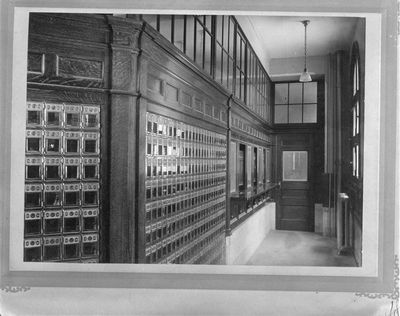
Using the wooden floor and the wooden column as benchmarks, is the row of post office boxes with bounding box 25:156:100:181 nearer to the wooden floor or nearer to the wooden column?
the wooden column

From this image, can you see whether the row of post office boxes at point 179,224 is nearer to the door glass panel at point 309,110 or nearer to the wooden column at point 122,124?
the wooden column at point 122,124

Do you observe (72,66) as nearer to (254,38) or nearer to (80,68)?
(80,68)

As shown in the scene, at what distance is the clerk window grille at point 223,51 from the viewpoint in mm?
1921

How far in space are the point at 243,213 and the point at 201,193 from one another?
2.34 feet

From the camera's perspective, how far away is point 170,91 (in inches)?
77.7

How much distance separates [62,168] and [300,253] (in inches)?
53.4

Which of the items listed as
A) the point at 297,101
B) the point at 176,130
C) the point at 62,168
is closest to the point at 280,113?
the point at 297,101

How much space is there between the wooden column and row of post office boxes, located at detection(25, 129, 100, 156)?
0.31 feet

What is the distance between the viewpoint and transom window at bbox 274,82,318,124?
2.39m

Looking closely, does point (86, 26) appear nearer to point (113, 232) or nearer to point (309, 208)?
point (113, 232)

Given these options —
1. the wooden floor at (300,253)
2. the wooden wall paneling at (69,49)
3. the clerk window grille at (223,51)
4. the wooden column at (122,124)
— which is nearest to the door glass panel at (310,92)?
the clerk window grille at (223,51)

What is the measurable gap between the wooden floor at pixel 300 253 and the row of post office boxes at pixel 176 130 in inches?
32.8

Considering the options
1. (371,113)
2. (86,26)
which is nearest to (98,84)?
(86,26)

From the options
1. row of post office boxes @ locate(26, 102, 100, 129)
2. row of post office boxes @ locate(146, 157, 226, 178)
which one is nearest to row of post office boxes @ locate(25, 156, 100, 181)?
row of post office boxes @ locate(26, 102, 100, 129)
